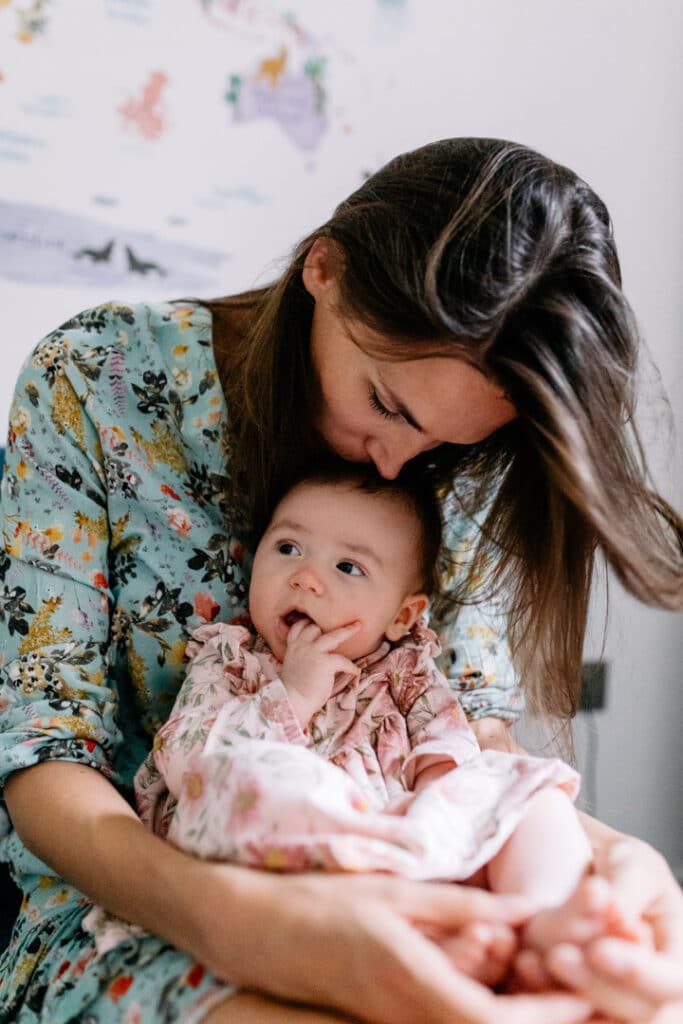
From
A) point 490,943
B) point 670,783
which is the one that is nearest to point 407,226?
point 490,943

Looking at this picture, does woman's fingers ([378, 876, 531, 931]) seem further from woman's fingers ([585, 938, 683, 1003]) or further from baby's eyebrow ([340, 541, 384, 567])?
baby's eyebrow ([340, 541, 384, 567])

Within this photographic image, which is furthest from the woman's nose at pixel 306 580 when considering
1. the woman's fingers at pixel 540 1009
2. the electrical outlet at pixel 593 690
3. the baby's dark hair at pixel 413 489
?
the electrical outlet at pixel 593 690

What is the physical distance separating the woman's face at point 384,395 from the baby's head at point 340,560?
52 millimetres

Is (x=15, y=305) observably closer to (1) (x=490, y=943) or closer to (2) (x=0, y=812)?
(2) (x=0, y=812)

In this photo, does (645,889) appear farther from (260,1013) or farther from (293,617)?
(293,617)

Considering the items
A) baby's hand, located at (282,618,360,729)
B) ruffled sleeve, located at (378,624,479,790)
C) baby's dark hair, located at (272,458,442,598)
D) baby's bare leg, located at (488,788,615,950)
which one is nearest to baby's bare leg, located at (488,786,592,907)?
baby's bare leg, located at (488,788,615,950)

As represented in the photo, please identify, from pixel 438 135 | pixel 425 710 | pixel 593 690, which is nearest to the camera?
pixel 425 710

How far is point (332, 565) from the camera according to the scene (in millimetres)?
1099

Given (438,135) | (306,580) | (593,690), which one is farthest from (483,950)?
(438,135)

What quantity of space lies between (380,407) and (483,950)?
0.50 meters

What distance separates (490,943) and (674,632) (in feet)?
5.28

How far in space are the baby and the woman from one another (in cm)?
3

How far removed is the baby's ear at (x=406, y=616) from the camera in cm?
116

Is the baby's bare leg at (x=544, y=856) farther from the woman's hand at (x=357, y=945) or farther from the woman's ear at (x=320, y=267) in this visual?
the woman's ear at (x=320, y=267)
